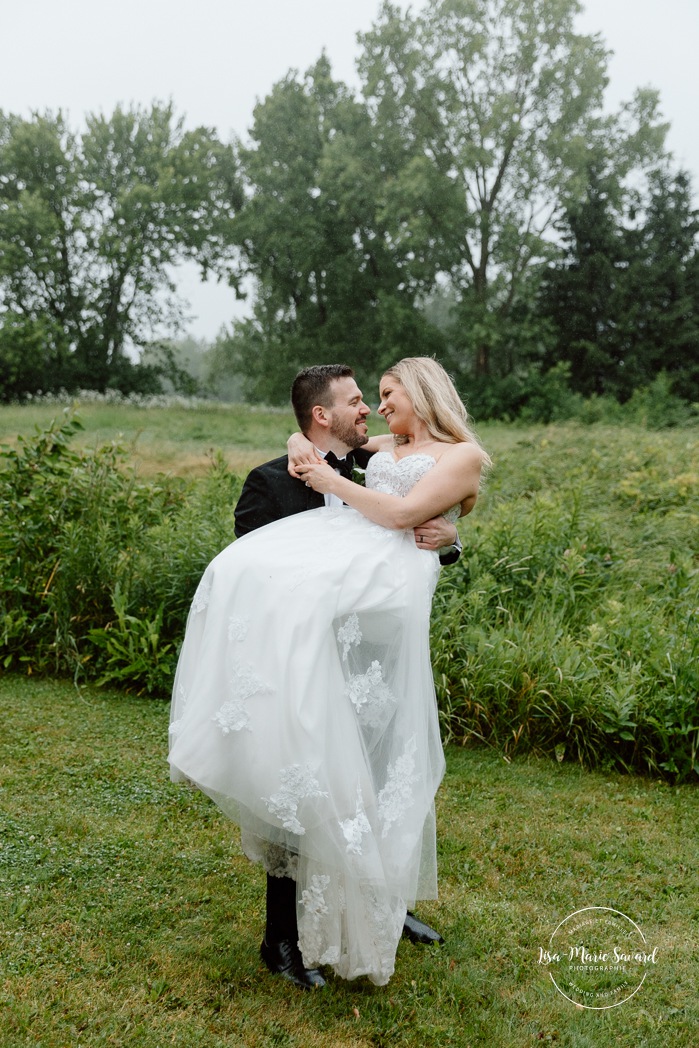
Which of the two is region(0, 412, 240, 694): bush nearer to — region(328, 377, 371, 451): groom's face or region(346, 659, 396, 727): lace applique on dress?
region(328, 377, 371, 451): groom's face

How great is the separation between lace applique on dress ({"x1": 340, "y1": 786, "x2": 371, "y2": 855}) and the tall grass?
9.39ft

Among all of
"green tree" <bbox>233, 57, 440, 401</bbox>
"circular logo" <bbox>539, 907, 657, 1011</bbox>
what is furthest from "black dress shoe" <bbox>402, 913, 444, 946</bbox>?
"green tree" <bbox>233, 57, 440, 401</bbox>

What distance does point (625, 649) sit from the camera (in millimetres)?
5895

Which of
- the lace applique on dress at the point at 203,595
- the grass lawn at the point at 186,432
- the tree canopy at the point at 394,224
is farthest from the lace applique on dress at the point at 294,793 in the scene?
the tree canopy at the point at 394,224

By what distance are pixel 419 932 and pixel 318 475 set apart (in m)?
1.93

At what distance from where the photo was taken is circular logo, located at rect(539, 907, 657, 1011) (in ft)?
10.9

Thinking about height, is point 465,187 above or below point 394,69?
below

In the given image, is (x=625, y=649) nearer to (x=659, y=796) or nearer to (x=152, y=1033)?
(x=659, y=796)

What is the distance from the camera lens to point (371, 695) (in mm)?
2924

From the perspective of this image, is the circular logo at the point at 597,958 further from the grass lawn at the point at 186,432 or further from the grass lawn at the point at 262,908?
the grass lawn at the point at 186,432

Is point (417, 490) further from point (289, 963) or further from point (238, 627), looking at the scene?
point (289, 963)

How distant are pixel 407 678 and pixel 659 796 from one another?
9.02 ft

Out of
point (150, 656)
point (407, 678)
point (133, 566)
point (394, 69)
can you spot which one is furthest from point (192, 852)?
point (394, 69)

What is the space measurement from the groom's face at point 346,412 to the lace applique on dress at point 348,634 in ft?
2.58
